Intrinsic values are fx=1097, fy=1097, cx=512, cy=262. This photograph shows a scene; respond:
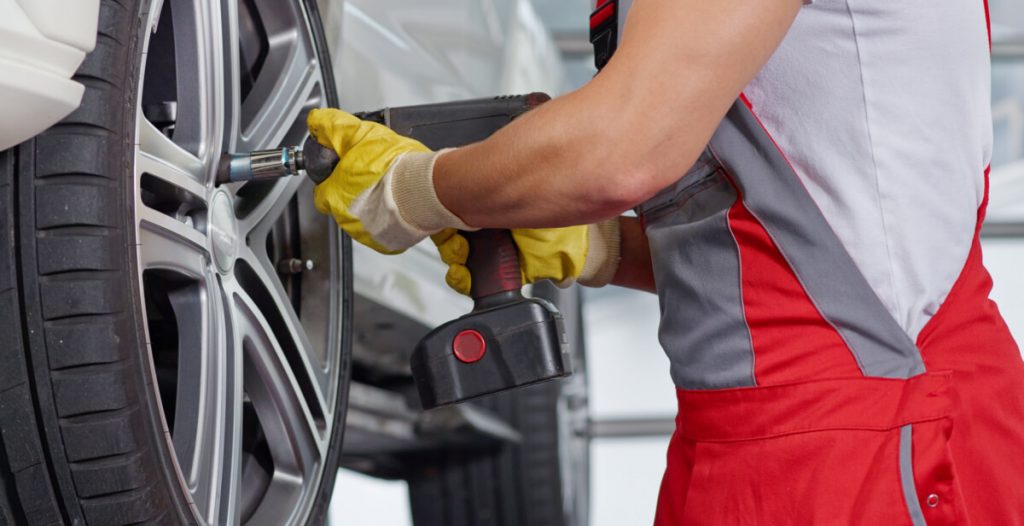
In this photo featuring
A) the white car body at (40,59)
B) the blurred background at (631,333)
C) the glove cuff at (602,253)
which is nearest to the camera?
the white car body at (40,59)

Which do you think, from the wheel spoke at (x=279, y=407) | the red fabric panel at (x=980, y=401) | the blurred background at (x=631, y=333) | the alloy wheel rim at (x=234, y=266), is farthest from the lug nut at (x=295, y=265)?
the blurred background at (x=631, y=333)

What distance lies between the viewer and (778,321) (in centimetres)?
104

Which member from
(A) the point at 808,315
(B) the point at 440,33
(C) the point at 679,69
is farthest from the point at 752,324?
(B) the point at 440,33

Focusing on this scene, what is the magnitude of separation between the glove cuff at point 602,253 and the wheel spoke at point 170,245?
48 centimetres

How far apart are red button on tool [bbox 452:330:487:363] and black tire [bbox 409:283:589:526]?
167cm

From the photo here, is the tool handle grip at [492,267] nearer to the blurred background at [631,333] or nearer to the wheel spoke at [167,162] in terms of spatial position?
the wheel spoke at [167,162]

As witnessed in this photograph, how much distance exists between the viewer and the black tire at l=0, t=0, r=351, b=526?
84 centimetres

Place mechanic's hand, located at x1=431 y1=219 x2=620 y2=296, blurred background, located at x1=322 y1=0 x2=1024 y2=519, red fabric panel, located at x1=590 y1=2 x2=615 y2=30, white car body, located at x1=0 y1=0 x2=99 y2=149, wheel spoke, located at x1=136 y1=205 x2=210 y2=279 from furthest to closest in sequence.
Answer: blurred background, located at x1=322 y1=0 x2=1024 y2=519
mechanic's hand, located at x1=431 y1=219 x2=620 y2=296
red fabric panel, located at x1=590 y1=2 x2=615 y2=30
wheel spoke, located at x1=136 y1=205 x2=210 y2=279
white car body, located at x1=0 y1=0 x2=99 y2=149

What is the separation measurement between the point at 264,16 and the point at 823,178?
735mm

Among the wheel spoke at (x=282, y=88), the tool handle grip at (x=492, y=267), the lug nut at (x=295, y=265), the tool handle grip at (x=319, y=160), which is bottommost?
the tool handle grip at (x=492, y=267)

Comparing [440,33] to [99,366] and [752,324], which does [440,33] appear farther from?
[99,366]

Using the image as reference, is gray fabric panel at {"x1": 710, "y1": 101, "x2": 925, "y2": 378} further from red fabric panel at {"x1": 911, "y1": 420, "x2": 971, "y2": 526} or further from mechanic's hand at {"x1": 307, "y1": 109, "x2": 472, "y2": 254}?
mechanic's hand at {"x1": 307, "y1": 109, "x2": 472, "y2": 254}

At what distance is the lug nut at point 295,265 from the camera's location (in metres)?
1.44

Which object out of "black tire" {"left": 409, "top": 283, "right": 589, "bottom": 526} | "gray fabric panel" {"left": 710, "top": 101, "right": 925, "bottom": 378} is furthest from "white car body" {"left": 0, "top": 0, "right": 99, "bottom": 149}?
"black tire" {"left": 409, "top": 283, "right": 589, "bottom": 526}
